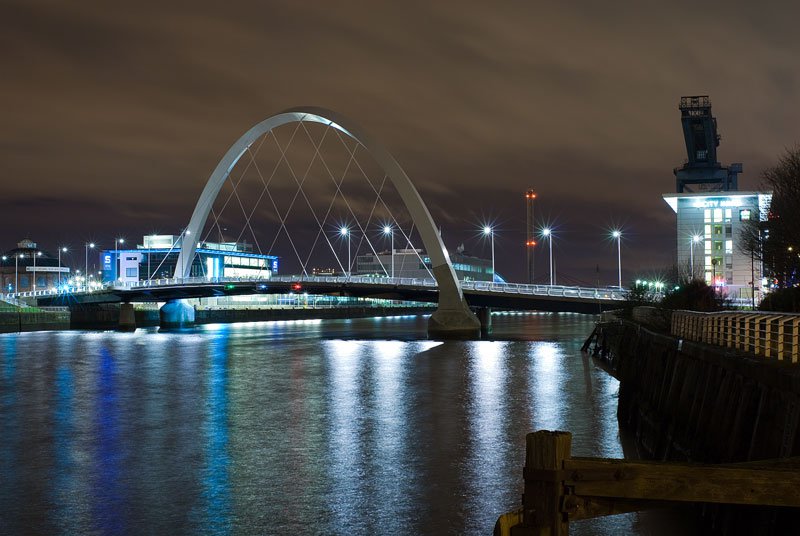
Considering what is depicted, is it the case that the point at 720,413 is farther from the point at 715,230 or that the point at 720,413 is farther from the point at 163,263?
the point at 163,263

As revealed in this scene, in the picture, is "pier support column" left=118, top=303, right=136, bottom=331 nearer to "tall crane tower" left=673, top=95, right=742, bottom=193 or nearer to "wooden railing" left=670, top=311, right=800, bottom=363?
"tall crane tower" left=673, top=95, right=742, bottom=193

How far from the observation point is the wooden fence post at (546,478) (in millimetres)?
6762

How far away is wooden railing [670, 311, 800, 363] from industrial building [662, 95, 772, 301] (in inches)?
3119

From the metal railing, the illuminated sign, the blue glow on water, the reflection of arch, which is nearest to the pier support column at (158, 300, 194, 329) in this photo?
the metal railing

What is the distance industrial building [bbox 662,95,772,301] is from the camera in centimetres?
10675

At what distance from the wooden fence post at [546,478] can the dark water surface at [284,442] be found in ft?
24.0

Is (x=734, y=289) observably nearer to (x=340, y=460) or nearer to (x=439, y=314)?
(x=439, y=314)

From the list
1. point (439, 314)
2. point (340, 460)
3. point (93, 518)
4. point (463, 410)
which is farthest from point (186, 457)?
point (439, 314)

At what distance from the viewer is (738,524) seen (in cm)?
1121

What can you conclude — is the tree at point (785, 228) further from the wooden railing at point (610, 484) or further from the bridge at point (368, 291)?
the wooden railing at point (610, 484)

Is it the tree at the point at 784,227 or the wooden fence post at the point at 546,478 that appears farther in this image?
the tree at the point at 784,227

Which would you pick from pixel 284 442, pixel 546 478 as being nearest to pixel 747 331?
pixel 546 478

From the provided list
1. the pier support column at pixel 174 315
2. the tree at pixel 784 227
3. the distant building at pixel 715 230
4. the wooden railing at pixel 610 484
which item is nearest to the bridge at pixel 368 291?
the pier support column at pixel 174 315

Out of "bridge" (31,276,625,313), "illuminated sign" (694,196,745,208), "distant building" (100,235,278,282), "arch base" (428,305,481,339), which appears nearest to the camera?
"bridge" (31,276,625,313)
